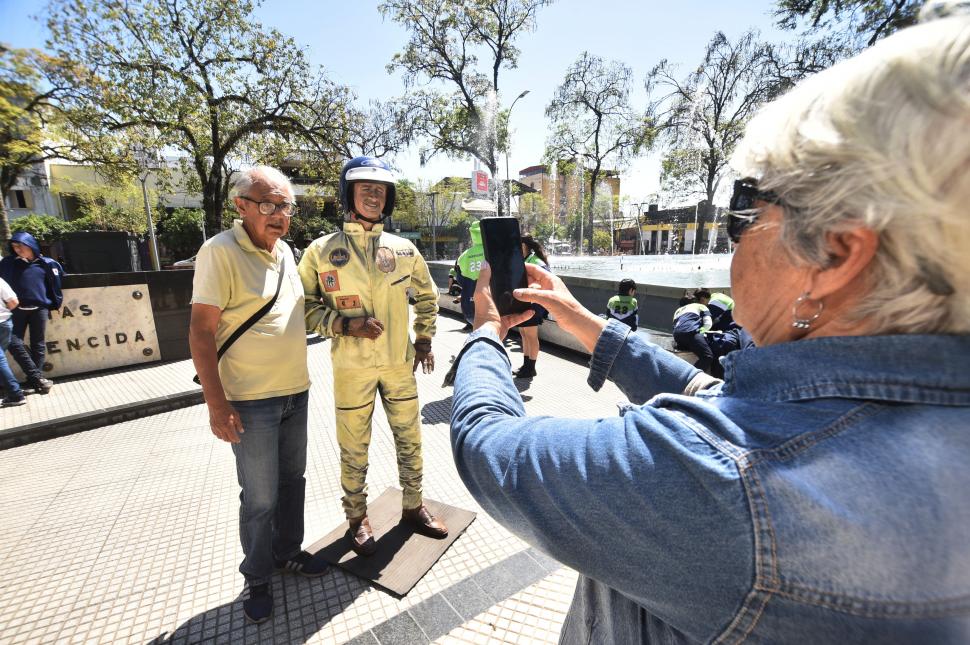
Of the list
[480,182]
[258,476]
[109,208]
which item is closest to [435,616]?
[258,476]

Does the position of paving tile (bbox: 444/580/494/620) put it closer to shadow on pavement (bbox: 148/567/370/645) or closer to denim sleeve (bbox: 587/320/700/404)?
shadow on pavement (bbox: 148/567/370/645)

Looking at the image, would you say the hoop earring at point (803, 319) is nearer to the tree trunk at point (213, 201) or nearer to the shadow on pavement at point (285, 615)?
the shadow on pavement at point (285, 615)

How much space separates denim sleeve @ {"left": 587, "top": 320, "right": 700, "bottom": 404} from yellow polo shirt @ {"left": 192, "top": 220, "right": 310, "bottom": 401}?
1.65m

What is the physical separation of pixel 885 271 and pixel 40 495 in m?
4.97

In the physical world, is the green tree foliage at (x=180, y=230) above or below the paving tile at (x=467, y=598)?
above

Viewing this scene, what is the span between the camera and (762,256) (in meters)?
0.74

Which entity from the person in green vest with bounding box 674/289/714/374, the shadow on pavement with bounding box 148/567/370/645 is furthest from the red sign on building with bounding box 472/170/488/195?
the shadow on pavement with bounding box 148/567/370/645

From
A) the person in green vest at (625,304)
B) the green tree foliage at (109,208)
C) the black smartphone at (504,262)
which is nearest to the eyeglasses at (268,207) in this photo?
the black smartphone at (504,262)

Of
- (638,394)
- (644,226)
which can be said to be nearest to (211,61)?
(638,394)

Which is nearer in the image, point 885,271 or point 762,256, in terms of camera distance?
point 885,271

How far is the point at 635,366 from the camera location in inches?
47.5

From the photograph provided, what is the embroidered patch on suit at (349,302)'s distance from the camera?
249 centimetres

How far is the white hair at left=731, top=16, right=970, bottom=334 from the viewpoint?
51cm

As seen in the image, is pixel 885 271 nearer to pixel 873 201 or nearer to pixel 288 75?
pixel 873 201
